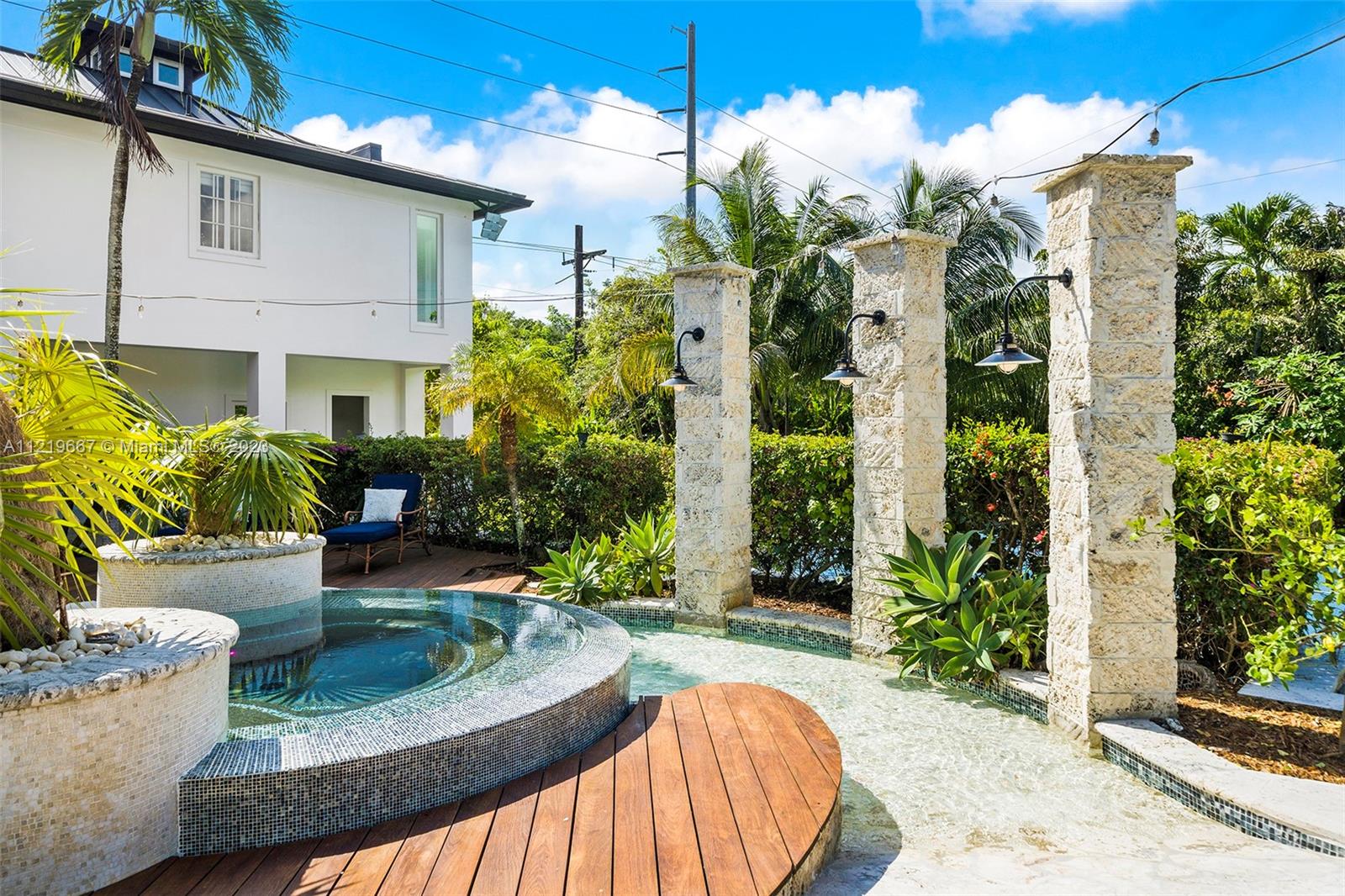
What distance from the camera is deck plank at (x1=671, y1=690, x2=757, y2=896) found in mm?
2604

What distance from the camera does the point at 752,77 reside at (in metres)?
15.3

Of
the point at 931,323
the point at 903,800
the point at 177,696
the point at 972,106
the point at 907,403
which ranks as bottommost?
the point at 903,800

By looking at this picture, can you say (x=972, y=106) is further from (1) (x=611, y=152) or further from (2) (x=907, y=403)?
(2) (x=907, y=403)

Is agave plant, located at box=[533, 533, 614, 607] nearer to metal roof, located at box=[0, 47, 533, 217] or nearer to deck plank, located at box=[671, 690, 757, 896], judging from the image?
deck plank, located at box=[671, 690, 757, 896]

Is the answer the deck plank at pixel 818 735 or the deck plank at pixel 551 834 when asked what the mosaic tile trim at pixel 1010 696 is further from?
the deck plank at pixel 551 834

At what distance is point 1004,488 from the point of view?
20.1ft

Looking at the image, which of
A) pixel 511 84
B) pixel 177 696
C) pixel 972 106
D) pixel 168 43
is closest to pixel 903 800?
pixel 177 696

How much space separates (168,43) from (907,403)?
1613 cm

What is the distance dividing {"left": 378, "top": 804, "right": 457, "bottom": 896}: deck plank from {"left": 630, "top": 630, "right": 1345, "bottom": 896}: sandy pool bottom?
141 cm

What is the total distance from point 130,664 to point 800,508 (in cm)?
563

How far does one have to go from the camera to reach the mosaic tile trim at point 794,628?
6293 millimetres

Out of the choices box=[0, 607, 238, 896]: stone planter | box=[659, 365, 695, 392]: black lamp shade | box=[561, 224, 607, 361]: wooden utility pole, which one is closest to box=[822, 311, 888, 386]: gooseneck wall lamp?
box=[659, 365, 695, 392]: black lamp shade

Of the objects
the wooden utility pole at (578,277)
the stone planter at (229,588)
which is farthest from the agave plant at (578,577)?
the wooden utility pole at (578,277)

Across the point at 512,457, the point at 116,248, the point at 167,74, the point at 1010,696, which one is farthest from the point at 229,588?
the point at 167,74
